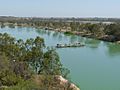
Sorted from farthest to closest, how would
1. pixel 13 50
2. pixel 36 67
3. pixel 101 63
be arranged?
1. pixel 101 63
2. pixel 13 50
3. pixel 36 67

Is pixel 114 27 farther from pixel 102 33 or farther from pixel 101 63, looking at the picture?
pixel 101 63

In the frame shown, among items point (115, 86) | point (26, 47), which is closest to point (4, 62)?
point (26, 47)

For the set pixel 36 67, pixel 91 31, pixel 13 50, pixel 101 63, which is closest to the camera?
pixel 36 67

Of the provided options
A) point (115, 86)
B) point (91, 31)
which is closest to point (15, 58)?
point (115, 86)

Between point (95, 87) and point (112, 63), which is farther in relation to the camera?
point (112, 63)

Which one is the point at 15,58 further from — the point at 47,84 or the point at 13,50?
the point at 47,84

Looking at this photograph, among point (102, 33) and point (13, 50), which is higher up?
point (13, 50)
